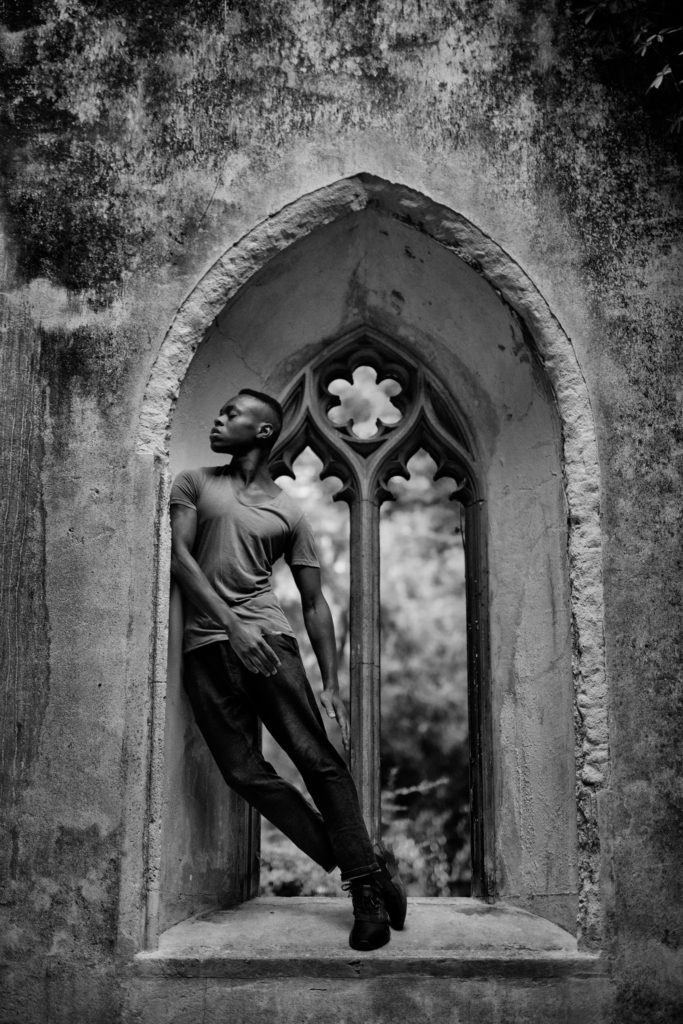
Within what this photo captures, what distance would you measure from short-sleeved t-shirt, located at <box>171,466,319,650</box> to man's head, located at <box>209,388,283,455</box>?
0.13m

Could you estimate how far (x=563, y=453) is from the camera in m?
5.02

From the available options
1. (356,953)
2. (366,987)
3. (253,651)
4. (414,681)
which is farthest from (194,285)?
(414,681)

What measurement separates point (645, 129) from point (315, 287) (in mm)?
1530

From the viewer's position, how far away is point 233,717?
15.7 ft

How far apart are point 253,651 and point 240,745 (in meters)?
0.35

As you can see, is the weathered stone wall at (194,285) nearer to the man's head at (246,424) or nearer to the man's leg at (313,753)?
the man's head at (246,424)

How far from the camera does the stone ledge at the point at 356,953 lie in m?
4.39

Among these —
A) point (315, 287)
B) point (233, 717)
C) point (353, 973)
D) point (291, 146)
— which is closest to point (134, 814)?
point (233, 717)

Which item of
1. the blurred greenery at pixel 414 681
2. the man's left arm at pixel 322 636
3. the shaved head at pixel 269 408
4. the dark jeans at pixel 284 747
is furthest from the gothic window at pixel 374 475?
the blurred greenery at pixel 414 681

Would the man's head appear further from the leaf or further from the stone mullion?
the leaf

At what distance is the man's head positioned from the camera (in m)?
5.07

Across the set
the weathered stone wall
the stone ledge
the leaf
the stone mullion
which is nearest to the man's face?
the weathered stone wall

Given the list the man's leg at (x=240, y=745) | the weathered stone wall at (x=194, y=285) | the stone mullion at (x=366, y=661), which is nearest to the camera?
the weathered stone wall at (x=194, y=285)

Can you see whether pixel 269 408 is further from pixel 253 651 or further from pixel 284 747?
pixel 284 747
